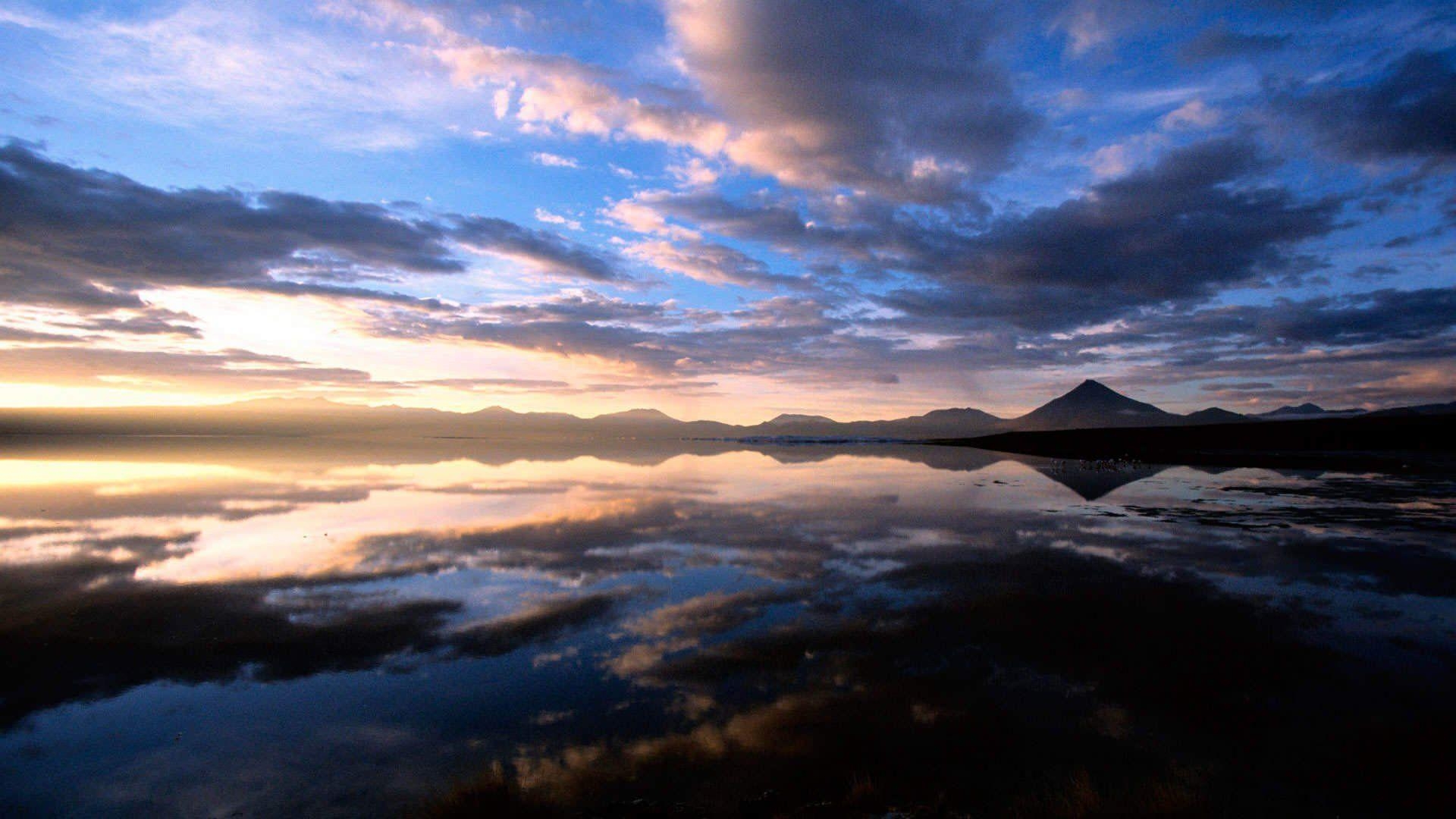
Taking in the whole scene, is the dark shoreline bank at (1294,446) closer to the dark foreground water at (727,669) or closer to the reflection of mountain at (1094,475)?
the reflection of mountain at (1094,475)

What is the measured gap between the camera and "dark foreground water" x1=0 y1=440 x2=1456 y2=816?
7.08 m

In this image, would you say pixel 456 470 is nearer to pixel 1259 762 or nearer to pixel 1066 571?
pixel 1066 571

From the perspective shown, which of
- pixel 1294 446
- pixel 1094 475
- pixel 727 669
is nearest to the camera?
pixel 727 669

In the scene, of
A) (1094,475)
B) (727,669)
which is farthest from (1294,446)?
(727,669)

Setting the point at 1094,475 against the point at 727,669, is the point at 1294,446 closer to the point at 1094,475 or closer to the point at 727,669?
the point at 1094,475

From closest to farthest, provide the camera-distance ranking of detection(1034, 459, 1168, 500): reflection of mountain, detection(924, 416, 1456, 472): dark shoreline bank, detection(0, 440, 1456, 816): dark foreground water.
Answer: detection(0, 440, 1456, 816): dark foreground water → detection(1034, 459, 1168, 500): reflection of mountain → detection(924, 416, 1456, 472): dark shoreline bank

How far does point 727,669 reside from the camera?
33.6 ft

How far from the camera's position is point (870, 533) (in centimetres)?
2181

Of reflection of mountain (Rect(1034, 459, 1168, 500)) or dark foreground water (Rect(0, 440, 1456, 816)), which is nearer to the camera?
dark foreground water (Rect(0, 440, 1456, 816))

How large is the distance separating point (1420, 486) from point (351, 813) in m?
53.1

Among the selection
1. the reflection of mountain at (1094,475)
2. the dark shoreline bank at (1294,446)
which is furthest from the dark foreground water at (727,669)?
the dark shoreline bank at (1294,446)

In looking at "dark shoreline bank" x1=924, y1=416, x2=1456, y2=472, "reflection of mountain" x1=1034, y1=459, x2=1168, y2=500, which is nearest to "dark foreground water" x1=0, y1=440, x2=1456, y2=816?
"reflection of mountain" x1=1034, y1=459, x2=1168, y2=500

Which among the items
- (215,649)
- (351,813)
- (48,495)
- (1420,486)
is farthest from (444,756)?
(1420,486)

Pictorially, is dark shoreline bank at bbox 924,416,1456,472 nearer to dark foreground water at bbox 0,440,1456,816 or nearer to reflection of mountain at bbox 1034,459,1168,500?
reflection of mountain at bbox 1034,459,1168,500
